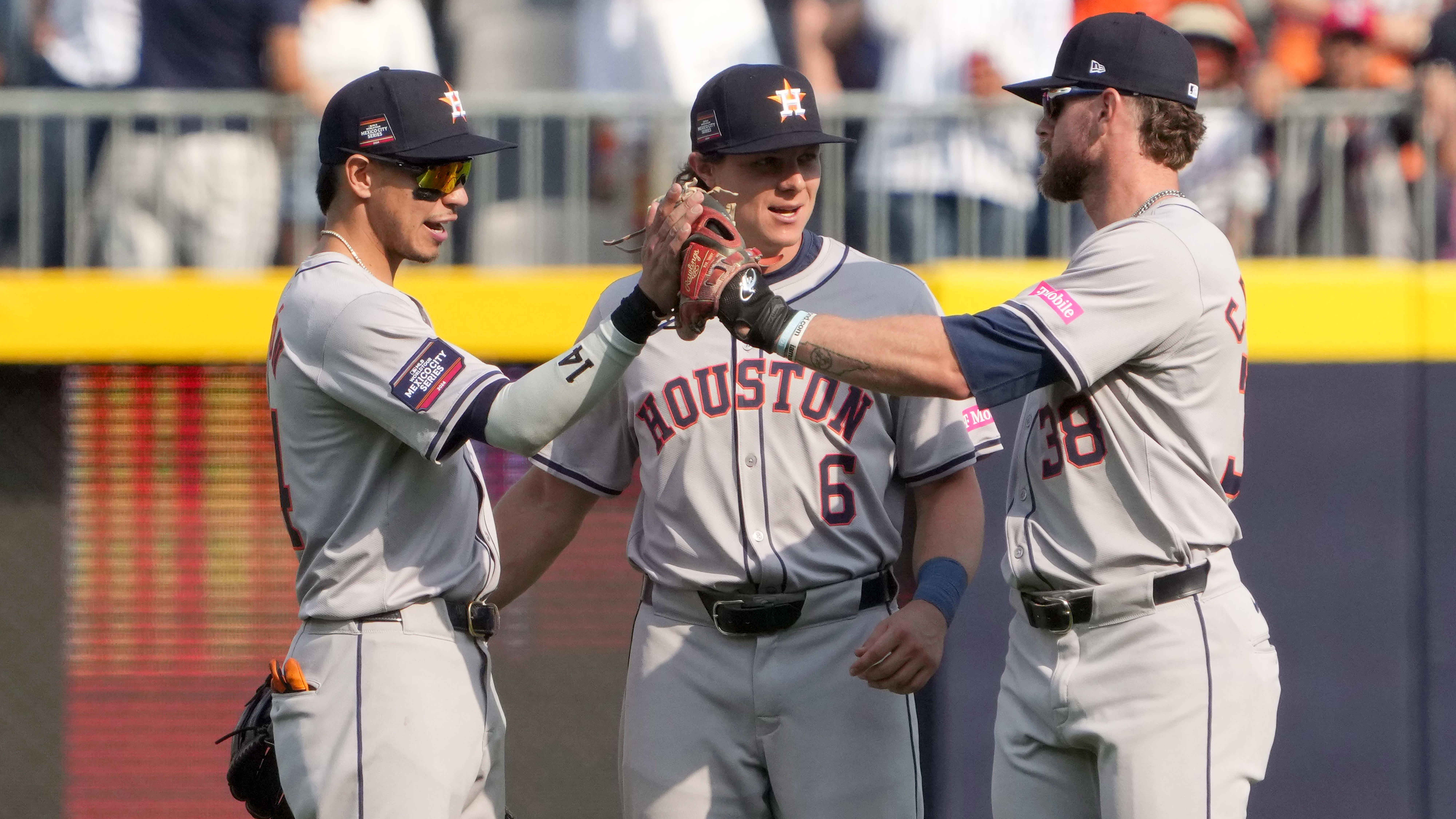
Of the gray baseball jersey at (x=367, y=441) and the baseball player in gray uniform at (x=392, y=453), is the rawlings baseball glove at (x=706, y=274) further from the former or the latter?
the gray baseball jersey at (x=367, y=441)

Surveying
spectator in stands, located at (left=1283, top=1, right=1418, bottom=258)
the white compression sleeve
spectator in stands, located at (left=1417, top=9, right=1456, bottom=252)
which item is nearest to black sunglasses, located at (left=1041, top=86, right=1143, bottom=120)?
the white compression sleeve

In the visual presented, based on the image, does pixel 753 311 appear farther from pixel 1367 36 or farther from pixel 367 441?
pixel 1367 36

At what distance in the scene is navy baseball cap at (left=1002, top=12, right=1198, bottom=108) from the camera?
317cm

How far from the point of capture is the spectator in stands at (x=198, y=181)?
5.33m

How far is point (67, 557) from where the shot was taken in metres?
4.75

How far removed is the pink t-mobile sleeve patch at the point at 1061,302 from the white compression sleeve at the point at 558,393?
30.9 inches

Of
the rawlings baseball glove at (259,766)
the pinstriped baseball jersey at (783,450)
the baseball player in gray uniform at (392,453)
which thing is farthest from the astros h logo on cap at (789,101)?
the rawlings baseball glove at (259,766)

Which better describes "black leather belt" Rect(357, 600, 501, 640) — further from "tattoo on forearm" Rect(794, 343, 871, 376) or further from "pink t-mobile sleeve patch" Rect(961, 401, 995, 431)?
"pink t-mobile sleeve patch" Rect(961, 401, 995, 431)

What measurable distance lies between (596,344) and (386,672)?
76 cm

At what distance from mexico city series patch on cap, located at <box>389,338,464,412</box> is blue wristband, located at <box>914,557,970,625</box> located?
109 cm

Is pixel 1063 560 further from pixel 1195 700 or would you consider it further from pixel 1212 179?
pixel 1212 179

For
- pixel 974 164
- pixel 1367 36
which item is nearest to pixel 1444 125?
pixel 1367 36

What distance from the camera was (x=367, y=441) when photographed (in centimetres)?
300

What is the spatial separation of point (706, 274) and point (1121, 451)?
893mm
